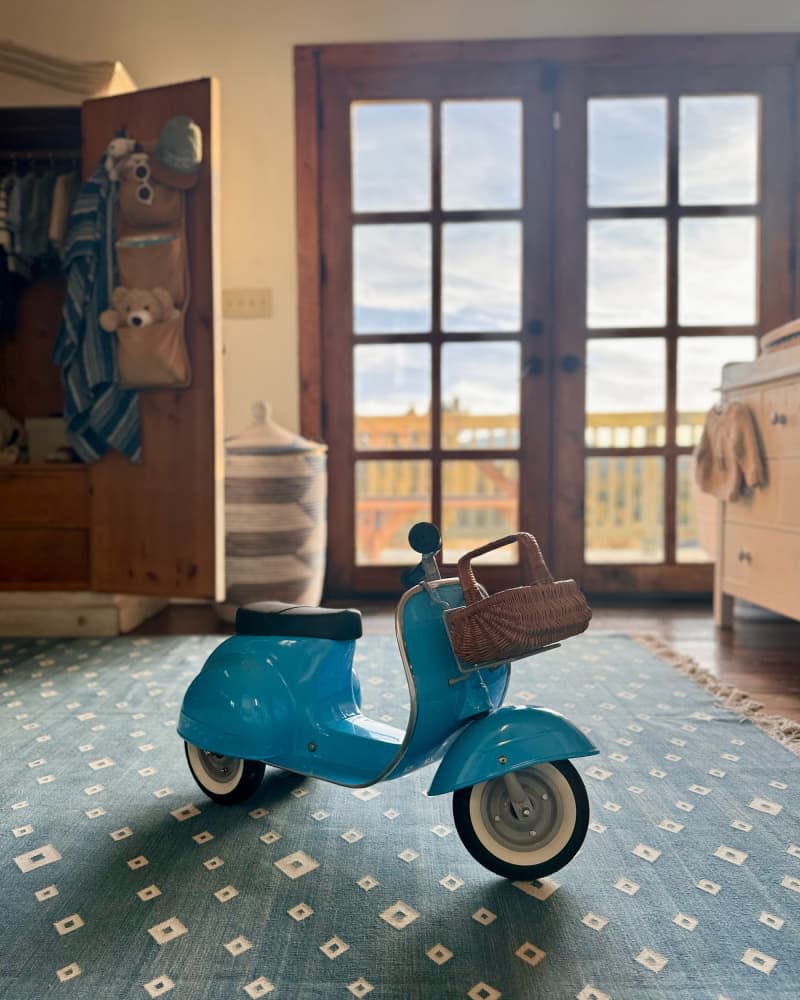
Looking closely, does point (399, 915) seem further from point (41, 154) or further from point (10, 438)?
point (41, 154)

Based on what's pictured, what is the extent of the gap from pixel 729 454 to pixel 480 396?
1072 mm

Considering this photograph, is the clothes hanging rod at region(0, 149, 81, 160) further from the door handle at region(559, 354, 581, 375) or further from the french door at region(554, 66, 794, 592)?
the door handle at region(559, 354, 581, 375)

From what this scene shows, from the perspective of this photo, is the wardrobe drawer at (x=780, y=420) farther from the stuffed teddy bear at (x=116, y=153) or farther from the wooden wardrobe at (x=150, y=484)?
the stuffed teddy bear at (x=116, y=153)

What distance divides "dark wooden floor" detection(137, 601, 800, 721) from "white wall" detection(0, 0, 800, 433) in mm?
856

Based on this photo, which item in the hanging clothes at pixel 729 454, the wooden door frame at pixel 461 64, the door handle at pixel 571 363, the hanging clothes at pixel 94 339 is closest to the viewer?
the hanging clothes at pixel 729 454

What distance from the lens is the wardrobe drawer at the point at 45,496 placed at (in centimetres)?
246

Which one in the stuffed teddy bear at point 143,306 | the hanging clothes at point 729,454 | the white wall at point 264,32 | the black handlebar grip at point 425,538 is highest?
the white wall at point 264,32

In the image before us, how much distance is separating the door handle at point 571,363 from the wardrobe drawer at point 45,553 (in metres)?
1.91

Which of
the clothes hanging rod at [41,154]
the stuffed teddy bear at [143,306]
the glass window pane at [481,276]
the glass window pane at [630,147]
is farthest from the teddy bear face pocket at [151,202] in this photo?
the glass window pane at [630,147]

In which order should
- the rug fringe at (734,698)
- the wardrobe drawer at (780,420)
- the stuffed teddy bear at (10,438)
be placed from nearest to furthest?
the rug fringe at (734,698)
the wardrobe drawer at (780,420)
the stuffed teddy bear at (10,438)

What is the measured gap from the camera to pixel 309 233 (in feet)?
9.77

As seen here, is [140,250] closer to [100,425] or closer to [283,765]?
[100,425]

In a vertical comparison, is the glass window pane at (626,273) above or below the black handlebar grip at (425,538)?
above

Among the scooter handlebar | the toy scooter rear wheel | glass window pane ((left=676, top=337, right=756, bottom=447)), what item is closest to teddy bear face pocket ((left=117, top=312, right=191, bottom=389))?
the toy scooter rear wheel
